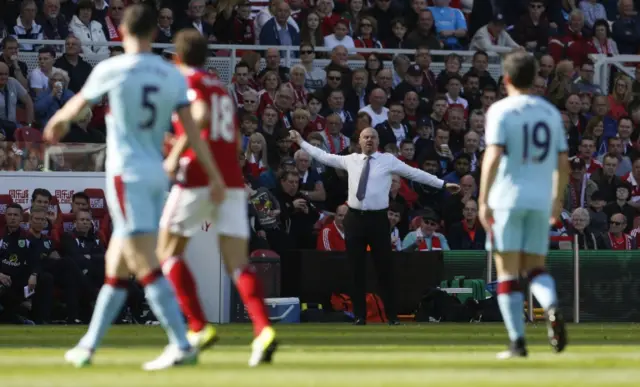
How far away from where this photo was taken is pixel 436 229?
22.9m

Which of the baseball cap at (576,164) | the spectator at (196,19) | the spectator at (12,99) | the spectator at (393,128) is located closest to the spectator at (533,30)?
the baseball cap at (576,164)

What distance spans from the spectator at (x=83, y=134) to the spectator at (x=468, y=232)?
516cm

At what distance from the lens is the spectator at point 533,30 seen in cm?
2889

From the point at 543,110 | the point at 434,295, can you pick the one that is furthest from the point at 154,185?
the point at 434,295

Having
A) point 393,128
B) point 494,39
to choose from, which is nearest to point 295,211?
point 393,128

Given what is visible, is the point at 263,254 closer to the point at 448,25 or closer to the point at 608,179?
the point at 608,179

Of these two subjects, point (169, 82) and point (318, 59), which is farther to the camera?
point (318, 59)

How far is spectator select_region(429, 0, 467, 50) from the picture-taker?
2817 centimetres

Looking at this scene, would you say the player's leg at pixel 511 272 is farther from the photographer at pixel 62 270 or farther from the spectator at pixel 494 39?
the spectator at pixel 494 39

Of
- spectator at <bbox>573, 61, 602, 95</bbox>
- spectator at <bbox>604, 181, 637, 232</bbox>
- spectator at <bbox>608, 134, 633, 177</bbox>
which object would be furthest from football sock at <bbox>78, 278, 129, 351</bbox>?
spectator at <bbox>573, 61, 602, 95</bbox>

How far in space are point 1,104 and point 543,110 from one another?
1250 centimetres

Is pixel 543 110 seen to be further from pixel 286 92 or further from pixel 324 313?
pixel 286 92

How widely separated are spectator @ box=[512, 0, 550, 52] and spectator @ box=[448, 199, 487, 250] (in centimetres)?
675

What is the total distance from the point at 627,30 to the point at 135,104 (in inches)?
838
